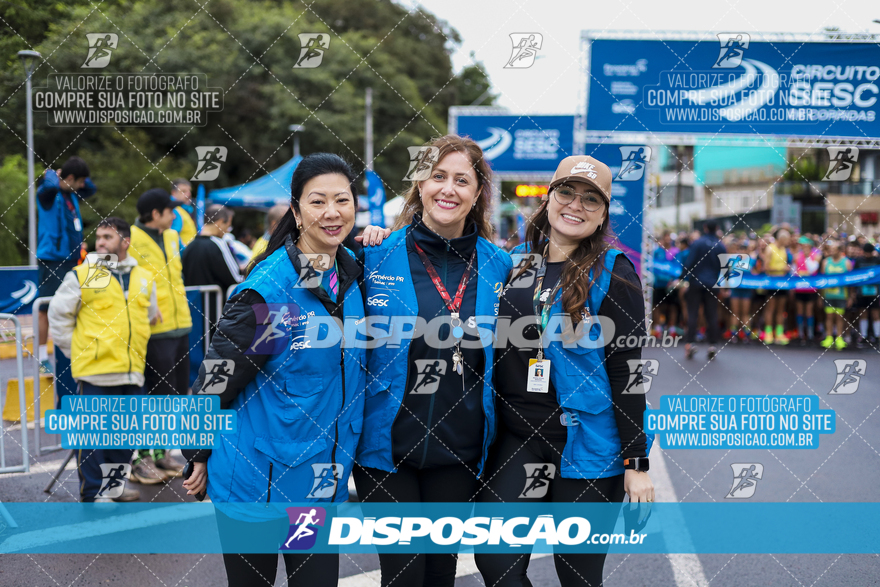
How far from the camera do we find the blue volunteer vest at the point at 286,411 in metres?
2.38

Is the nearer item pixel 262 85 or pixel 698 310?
pixel 698 310

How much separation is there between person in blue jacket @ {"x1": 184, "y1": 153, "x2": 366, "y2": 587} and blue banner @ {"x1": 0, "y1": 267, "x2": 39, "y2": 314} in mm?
4881

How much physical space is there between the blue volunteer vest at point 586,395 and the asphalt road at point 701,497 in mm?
1340

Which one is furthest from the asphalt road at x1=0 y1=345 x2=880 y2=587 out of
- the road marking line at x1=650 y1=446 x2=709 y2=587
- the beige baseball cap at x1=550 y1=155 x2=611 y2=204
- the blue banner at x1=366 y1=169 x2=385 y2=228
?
the blue banner at x1=366 y1=169 x2=385 y2=228

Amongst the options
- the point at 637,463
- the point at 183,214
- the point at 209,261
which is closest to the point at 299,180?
the point at 637,463

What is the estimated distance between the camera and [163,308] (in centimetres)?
514

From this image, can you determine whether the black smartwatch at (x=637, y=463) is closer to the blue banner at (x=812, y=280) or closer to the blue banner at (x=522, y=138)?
the blue banner at (x=812, y=280)

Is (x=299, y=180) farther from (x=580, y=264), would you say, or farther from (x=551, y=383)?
(x=551, y=383)

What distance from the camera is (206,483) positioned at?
2465 millimetres

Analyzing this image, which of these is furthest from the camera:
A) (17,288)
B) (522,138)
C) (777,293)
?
(522,138)

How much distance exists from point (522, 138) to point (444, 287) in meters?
13.4

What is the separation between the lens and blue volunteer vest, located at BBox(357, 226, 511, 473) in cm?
255

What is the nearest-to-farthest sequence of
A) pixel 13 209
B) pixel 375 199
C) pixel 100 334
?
pixel 100 334 → pixel 13 209 → pixel 375 199

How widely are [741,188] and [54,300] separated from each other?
2005 inches
